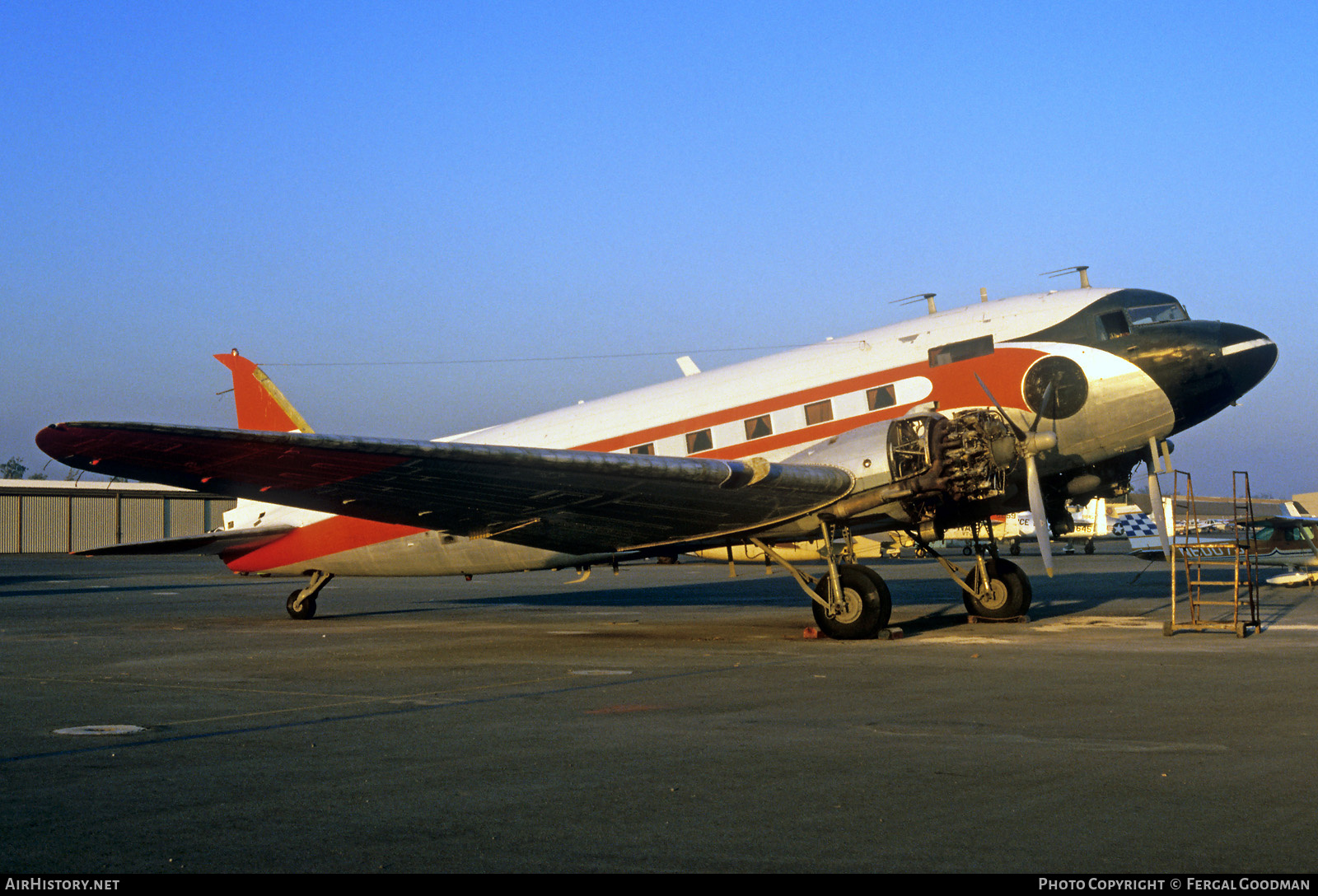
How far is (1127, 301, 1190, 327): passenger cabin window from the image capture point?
656 inches

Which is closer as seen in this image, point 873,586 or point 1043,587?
point 873,586

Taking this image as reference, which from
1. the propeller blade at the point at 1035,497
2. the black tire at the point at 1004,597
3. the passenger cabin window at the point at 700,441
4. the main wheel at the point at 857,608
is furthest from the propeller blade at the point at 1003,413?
the passenger cabin window at the point at 700,441

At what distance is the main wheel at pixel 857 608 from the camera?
1595 centimetres

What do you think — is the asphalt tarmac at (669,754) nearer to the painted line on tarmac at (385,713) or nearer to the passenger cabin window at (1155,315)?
the painted line on tarmac at (385,713)

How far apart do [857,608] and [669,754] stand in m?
8.64

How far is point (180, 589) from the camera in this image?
124 feet

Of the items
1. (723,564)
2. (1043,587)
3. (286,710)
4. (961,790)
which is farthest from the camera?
(723,564)

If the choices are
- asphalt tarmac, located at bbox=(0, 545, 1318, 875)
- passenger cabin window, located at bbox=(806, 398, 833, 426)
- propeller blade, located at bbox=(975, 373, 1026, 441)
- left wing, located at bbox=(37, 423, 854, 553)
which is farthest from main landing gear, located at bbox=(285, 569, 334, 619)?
propeller blade, located at bbox=(975, 373, 1026, 441)

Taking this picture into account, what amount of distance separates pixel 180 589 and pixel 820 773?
117ft

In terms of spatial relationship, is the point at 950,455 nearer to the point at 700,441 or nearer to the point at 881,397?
the point at 881,397

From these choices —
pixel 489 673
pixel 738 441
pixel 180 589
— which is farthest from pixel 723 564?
pixel 489 673

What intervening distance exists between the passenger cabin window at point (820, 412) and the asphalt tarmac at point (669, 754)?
11.7 ft

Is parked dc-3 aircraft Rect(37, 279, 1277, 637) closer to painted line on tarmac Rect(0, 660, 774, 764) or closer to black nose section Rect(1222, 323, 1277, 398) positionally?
black nose section Rect(1222, 323, 1277, 398)

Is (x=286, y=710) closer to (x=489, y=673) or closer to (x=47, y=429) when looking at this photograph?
(x=489, y=673)
